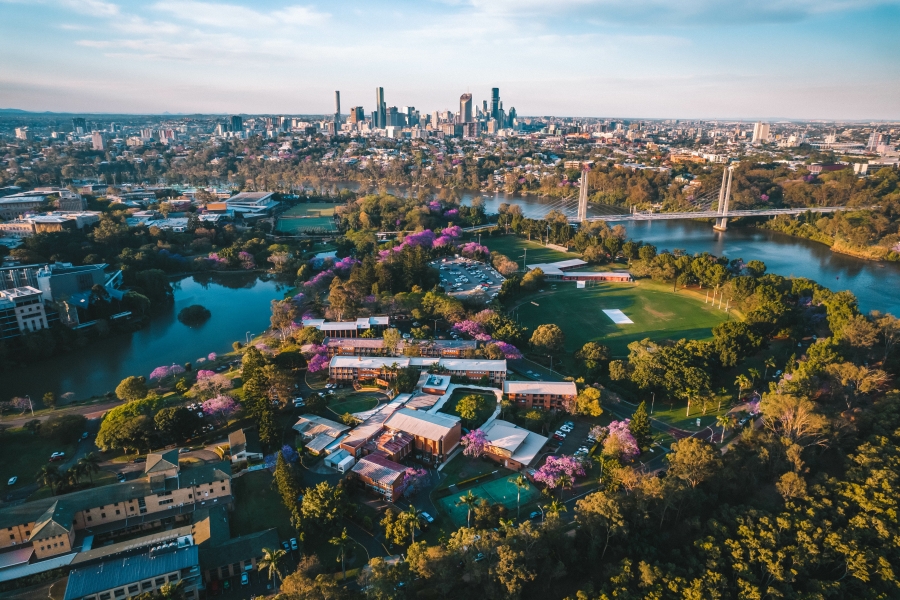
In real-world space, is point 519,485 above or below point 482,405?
above

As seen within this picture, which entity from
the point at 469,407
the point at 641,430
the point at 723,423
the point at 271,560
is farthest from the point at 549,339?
the point at 271,560

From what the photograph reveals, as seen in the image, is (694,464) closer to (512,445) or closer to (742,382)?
(512,445)

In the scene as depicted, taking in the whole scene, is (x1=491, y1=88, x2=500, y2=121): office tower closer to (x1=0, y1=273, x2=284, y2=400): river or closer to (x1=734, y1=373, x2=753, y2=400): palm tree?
(x1=0, y1=273, x2=284, y2=400): river

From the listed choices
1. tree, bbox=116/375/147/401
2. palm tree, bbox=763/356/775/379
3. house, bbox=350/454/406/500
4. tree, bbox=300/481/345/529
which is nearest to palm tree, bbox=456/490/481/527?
house, bbox=350/454/406/500

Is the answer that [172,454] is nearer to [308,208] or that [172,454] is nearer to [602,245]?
[602,245]

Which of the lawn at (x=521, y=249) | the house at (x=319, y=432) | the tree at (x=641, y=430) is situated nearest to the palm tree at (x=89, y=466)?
the house at (x=319, y=432)

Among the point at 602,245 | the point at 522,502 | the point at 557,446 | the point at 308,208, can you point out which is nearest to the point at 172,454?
the point at 522,502

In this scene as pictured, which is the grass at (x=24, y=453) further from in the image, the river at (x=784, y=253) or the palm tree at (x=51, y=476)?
the river at (x=784, y=253)
